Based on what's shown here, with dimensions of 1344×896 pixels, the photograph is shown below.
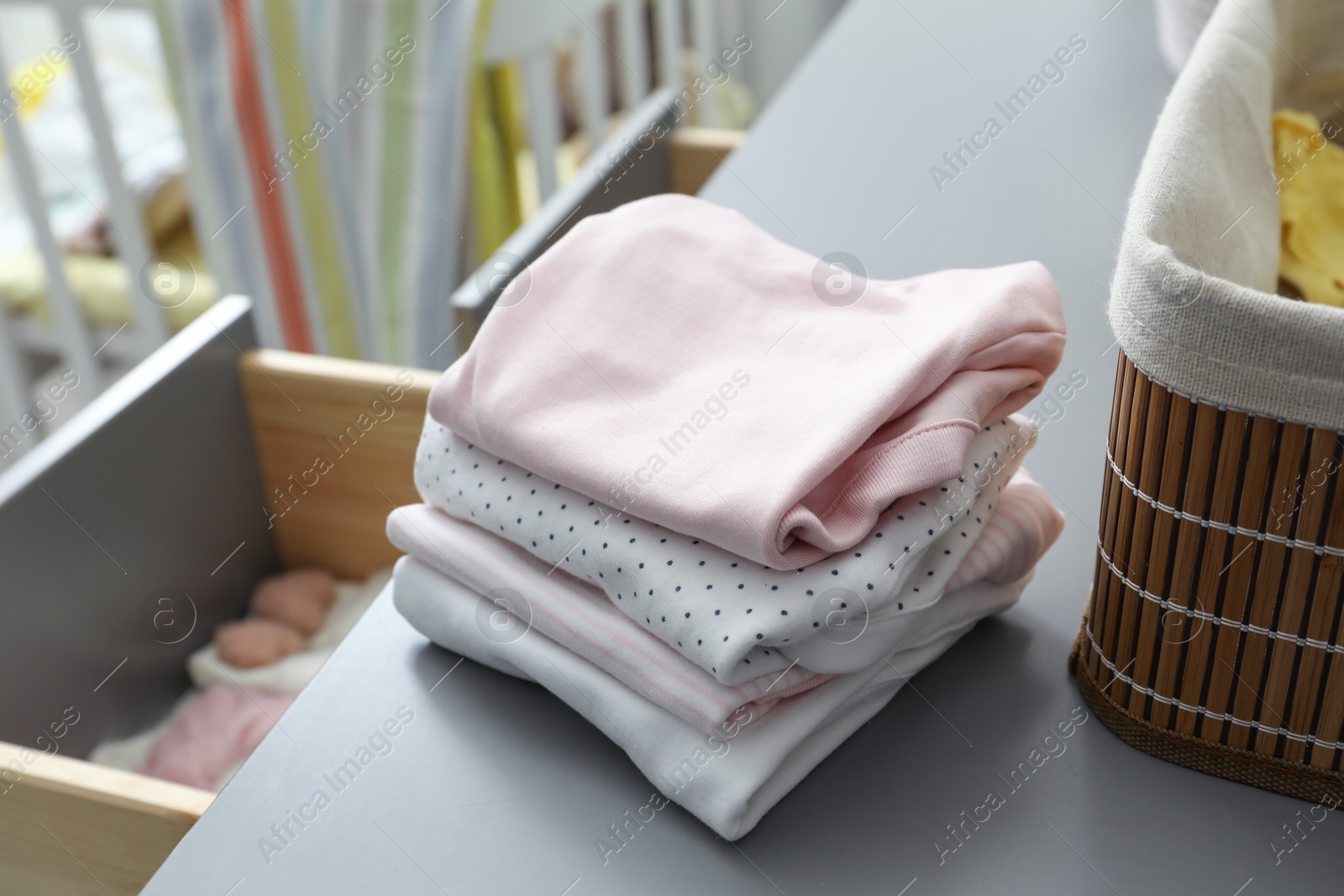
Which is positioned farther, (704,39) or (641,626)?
(704,39)

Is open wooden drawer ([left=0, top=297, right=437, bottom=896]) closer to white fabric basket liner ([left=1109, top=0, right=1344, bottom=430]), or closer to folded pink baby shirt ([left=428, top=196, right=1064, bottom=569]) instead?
folded pink baby shirt ([left=428, top=196, right=1064, bottom=569])

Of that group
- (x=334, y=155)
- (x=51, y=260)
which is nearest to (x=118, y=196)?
(x=51, y=260)

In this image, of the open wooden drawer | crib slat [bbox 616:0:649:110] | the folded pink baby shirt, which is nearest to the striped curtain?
crib slat [bbox 616:0:649:110]

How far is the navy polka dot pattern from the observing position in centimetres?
44

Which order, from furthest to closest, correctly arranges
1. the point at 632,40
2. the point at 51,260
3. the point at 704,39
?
the point at 704,39 < the point at 632,40 < the point at 51,260

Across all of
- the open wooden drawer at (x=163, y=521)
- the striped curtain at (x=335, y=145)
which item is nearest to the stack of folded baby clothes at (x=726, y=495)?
the open wooden drawer at (x=163, y=521)

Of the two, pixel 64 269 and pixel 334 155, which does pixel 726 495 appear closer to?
pixel 334 155

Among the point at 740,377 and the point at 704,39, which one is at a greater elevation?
the point at 740,377

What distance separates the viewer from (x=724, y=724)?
458 mm

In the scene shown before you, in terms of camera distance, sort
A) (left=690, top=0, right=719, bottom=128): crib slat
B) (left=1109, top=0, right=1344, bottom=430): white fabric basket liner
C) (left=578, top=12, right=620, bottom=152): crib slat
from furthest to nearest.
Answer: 1. (left=690, top=0, right=719, bottom=128): crib slat
2. (left=578, top=12, right=620, bottom=152): crib slat
3. (left=1109, top=0, right=1344, bottom=430): white fabric basket liner

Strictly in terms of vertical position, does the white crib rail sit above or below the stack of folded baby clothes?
below

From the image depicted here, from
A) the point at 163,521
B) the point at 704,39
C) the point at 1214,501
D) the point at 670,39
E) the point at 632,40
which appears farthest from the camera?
the point at 704,39

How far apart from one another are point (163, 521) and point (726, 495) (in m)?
0.55

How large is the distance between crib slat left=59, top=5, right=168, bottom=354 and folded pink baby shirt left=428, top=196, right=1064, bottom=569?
107cm
